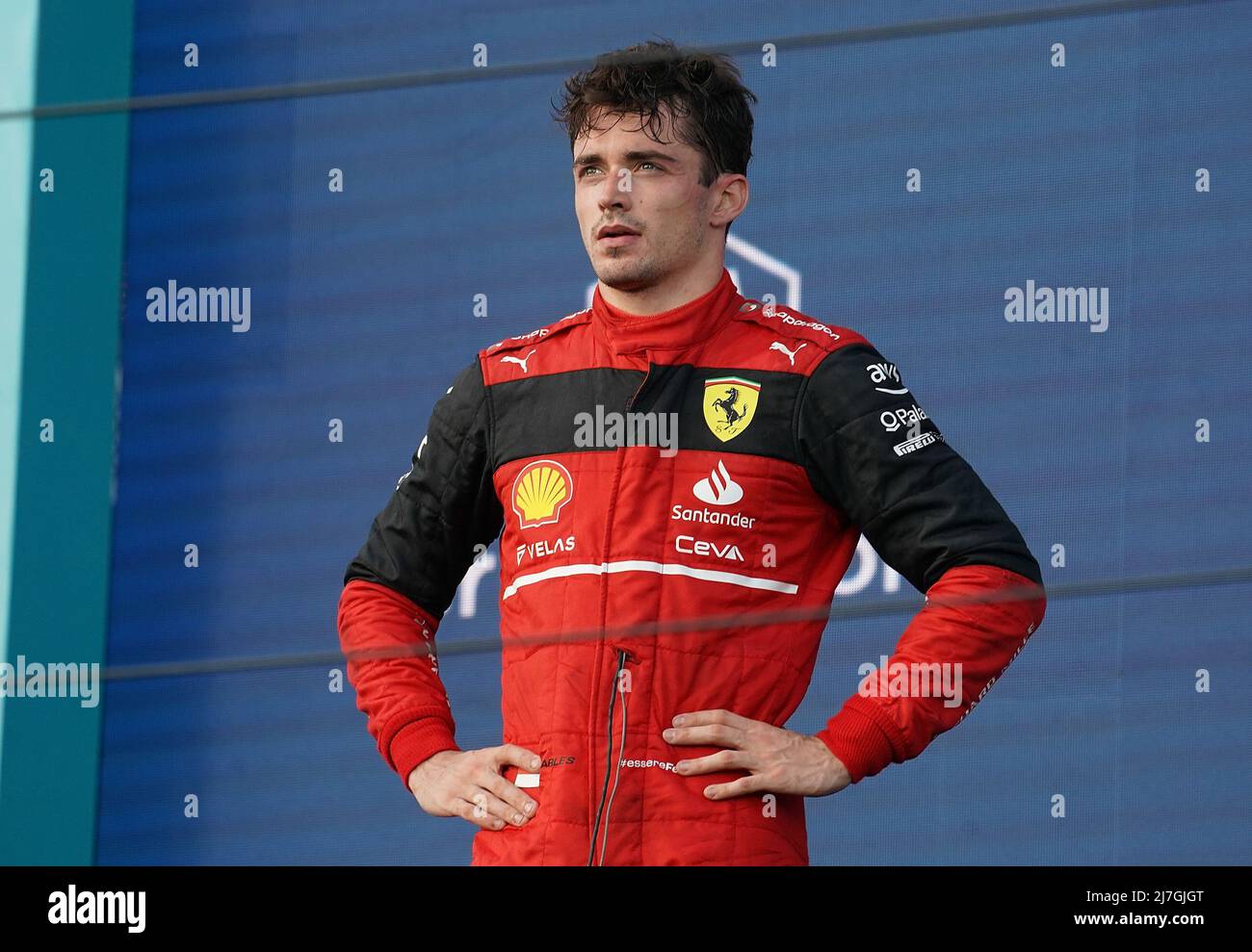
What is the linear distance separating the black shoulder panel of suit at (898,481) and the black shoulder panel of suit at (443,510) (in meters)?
0.29

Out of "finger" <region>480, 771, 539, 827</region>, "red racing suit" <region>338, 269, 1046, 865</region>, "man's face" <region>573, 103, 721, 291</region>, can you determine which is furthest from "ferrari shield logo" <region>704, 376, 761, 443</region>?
"finger" <region>480, 771, 539, 827</region>

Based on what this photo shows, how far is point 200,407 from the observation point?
2.41 m

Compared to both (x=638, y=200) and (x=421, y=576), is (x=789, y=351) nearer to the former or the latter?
(x=638, y=200)

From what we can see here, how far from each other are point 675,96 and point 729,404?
0.28 m

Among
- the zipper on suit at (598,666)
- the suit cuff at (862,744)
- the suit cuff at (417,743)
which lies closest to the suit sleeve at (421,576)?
the suit cuff at (417,743)

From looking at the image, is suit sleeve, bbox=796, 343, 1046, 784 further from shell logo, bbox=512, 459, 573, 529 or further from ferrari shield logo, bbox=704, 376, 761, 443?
shell logo, bbox=512, 459, 573, 529

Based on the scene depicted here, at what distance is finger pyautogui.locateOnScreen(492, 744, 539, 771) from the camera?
5.04 ft

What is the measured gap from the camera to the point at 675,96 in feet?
5.41

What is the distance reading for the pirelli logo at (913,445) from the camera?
5.02 ft

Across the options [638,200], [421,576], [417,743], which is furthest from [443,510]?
[638,200]

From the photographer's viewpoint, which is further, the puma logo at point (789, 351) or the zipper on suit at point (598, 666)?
the puma logo at point (789, 351)

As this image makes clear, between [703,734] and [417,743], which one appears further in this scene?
[417,743]

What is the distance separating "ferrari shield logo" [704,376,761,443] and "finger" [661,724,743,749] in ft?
0.79

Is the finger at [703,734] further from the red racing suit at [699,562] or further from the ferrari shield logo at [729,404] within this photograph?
the ferrari shield logo at [729,404]
